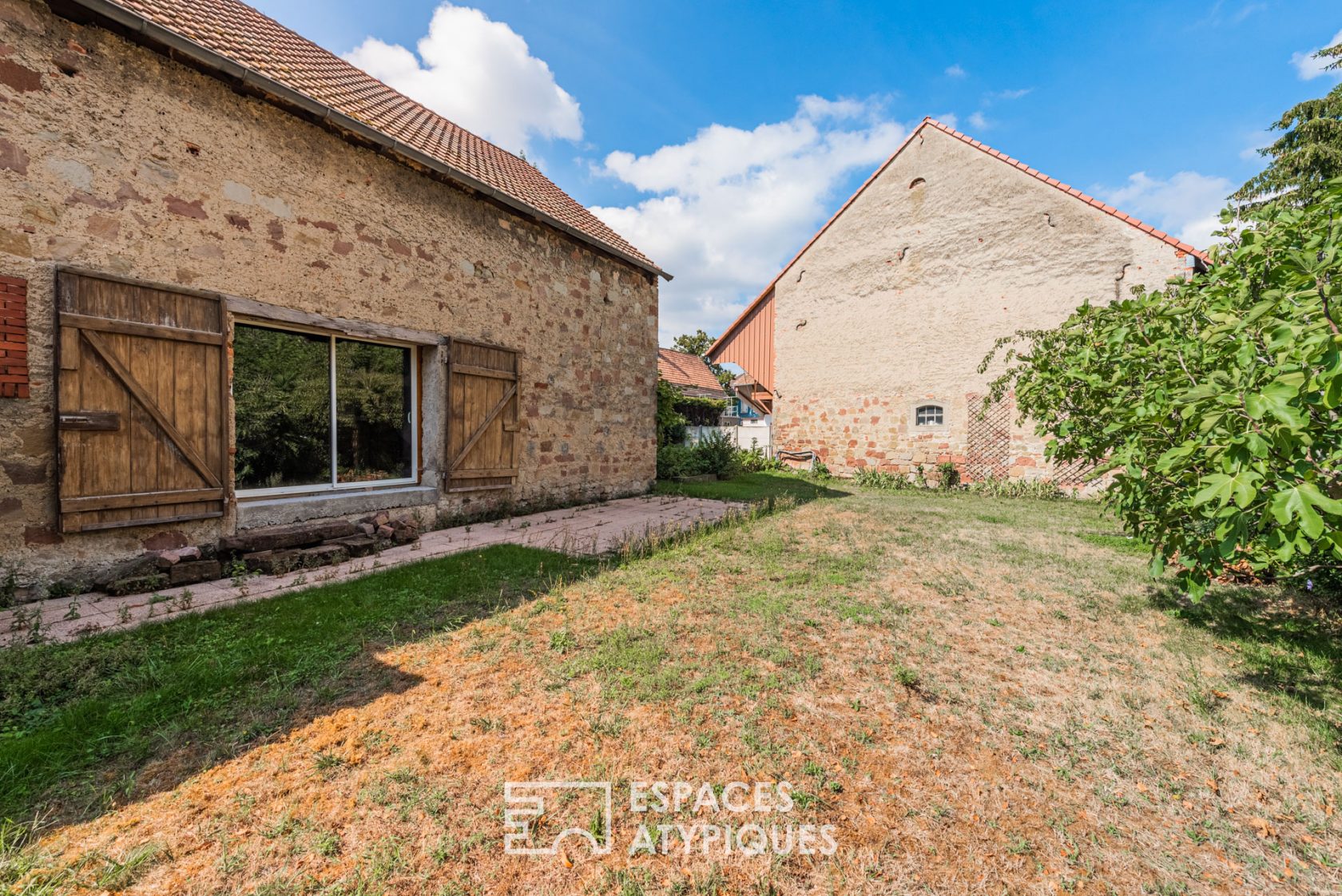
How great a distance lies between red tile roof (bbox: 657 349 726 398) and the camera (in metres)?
20.5

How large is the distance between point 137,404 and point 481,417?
122 inches

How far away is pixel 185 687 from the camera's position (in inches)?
99.0

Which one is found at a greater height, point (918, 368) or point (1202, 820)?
point (918, 368)

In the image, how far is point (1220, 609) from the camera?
13.9ft

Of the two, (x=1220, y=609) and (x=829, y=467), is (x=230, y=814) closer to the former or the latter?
(x=1220, y=609)

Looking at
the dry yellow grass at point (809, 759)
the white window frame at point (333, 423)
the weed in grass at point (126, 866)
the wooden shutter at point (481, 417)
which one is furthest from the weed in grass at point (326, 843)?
the wooden shutter at point (481, 417)

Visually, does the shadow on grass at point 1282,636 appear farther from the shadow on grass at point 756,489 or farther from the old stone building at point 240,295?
the old stone building at point 240,295

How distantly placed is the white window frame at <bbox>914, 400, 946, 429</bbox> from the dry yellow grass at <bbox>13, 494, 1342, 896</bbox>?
8.87 metres

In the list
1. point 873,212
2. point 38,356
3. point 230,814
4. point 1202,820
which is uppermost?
point 873,212

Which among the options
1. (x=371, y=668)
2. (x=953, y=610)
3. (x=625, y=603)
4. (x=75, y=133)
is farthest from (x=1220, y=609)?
(x=75, y=133)

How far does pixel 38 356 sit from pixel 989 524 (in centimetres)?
983

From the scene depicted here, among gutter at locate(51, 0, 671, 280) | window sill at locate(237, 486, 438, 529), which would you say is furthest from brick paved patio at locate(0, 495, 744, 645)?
gutter at locate(51, 0, 671, 280)

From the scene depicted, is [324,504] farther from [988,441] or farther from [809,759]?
[988,441]

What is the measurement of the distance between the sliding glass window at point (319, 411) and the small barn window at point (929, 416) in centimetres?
1096
